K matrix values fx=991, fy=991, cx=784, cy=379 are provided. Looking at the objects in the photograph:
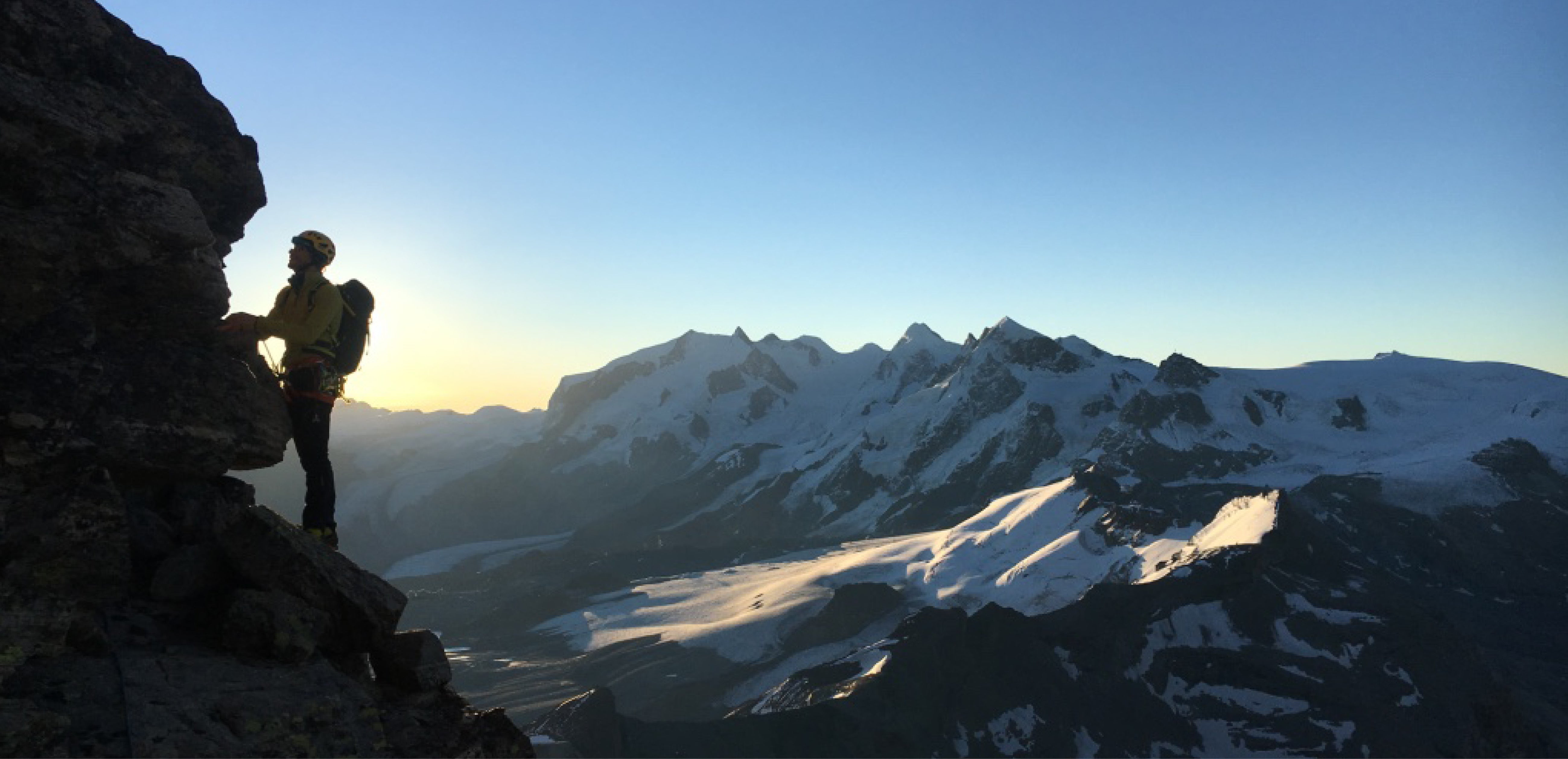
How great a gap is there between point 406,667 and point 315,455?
2.67 m

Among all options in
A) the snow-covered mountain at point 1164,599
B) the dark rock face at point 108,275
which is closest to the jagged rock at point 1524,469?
Result: the snow-covered mountain at point 1164,599

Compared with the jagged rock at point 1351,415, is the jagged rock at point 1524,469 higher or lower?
lower

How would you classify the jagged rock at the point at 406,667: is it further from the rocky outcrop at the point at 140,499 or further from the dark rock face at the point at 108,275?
the dark rock face at the point at 108,275

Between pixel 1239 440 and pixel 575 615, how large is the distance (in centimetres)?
11075

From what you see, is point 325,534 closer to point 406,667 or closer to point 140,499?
point 140,499

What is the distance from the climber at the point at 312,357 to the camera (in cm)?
1020

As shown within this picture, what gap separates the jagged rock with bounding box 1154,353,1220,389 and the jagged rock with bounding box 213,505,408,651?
640ft

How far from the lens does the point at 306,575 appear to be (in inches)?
342

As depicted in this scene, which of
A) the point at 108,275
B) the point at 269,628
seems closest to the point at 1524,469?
the point at 269,628

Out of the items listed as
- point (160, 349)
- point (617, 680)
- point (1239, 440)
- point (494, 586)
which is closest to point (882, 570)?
point (617, 680)

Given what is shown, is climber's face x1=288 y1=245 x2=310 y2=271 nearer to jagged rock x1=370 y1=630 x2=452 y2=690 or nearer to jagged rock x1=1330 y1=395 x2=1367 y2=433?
jagged rock x1=370 y1=630 x2=452 y2=690

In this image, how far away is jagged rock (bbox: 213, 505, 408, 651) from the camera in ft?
27.9

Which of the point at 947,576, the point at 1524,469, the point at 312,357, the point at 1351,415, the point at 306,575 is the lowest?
the point at 947,576

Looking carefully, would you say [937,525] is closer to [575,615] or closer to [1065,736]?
[575,615]
